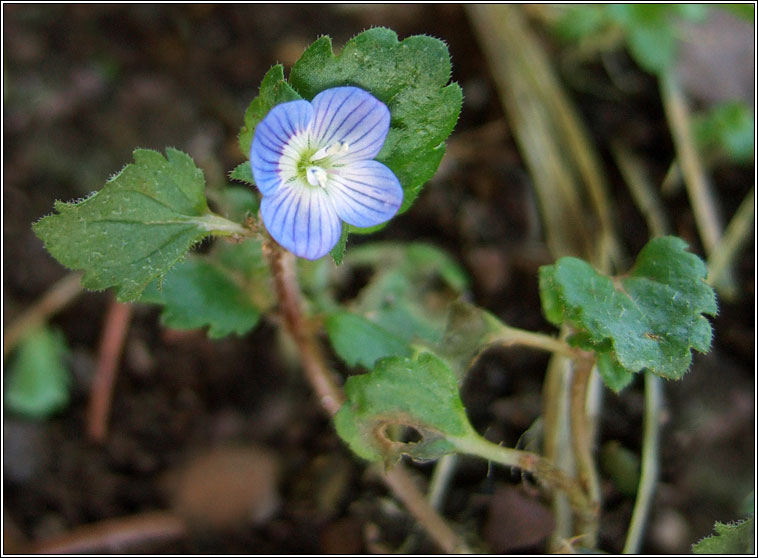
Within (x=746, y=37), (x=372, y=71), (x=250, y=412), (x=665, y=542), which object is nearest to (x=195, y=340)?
(x=250, y=412)

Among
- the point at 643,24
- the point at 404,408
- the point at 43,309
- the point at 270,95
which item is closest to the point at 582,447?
the point at 404,408

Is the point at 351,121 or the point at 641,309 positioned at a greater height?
the point at 351,121

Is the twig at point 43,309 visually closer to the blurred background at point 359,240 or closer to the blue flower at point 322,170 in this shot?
the blurred background at point 359,240

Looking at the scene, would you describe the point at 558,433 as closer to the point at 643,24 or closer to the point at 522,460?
the point at 522,460

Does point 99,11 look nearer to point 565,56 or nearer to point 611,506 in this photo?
point 565,56

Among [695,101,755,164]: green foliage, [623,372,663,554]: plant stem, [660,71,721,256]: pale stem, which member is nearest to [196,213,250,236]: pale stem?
[623,372,663,554]: plant stem
